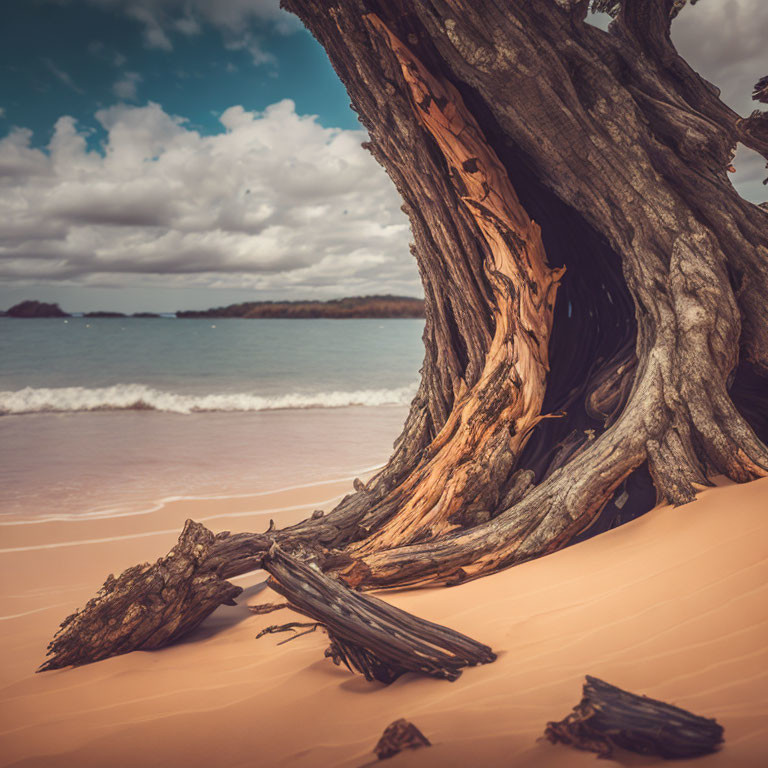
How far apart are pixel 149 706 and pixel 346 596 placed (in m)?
0.96

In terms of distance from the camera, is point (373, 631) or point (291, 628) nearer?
point (373, 631)

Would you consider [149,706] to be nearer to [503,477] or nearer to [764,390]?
[503,477]

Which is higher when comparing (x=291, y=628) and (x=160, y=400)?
(x=160, y=400)

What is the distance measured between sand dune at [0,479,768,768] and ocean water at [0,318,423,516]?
4006mm

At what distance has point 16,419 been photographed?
12195 millimetres

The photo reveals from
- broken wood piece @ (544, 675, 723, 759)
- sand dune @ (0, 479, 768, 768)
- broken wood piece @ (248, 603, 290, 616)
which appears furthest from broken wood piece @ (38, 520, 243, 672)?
broken wood piece @ (544, 675, 723, 759)

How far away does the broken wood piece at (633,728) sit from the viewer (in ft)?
4.21

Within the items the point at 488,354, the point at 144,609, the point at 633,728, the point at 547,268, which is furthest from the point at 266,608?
the point at 547,268

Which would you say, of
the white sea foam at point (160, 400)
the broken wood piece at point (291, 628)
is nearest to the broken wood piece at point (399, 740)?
the broken wood piece at point (291, 628)

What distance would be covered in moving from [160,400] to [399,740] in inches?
608

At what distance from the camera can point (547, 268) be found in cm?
372

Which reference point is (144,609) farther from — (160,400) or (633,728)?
(160,400)

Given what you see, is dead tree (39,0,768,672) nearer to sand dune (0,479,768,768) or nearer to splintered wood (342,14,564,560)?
splintered wood (342,14,564,560)

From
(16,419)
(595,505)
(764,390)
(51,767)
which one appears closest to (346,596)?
(51,767)
